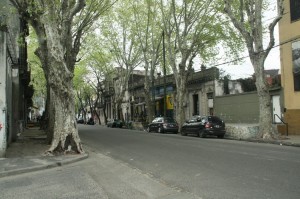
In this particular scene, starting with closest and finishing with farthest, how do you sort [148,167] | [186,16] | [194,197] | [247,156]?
[194,197]
[148,167]
[247,156]
[186,16]

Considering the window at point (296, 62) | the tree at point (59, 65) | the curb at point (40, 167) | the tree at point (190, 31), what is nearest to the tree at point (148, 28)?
the tree at point (190, 31)

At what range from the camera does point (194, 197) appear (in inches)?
316

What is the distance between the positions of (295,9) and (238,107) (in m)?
11.8

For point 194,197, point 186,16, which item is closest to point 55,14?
point 194,197

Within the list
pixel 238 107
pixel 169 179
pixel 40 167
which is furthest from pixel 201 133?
pixel 169 179

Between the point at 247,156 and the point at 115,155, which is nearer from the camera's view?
the point at 247,156

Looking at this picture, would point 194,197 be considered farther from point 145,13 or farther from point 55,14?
point 145,13

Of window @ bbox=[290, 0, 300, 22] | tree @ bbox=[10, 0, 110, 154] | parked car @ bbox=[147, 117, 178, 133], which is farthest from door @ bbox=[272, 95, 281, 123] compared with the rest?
tree @ bbox=[10, 0, 110, 154]

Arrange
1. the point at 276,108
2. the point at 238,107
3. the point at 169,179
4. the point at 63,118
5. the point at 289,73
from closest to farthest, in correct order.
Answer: the point at 169,179
the point at 63,118
the point at 289,73
the point at 276,108
the point at 238,107

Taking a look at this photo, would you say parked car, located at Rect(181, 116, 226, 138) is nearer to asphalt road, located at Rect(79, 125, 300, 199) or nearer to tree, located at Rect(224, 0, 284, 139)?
tree, located at Rect(224, 0, 284, 139)

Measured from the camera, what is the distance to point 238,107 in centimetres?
3600

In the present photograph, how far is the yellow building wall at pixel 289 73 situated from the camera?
84.9 feet

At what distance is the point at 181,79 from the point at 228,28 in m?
5.65

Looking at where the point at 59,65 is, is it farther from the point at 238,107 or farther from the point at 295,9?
the point at 238,107
